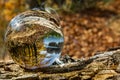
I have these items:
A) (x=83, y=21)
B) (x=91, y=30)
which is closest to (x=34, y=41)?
(x=91, y=30)

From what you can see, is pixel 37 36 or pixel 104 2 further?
pixel 104 2

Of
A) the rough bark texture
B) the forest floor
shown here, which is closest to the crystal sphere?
the rough bark texture

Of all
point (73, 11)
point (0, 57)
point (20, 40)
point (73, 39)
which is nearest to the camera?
point (20, 40)

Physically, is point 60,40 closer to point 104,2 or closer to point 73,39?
point 73,39

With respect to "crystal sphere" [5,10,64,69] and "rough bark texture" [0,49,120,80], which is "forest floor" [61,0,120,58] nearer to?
"rough bark texture" [0,49,120,80]

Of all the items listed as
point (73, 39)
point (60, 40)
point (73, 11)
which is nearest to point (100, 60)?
point (60, 40)

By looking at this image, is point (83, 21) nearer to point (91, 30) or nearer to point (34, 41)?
point (91, 30)

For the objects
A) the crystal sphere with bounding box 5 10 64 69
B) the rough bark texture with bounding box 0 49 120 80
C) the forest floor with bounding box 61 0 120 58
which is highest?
the forest floor with bounding box 61 0 120 58
